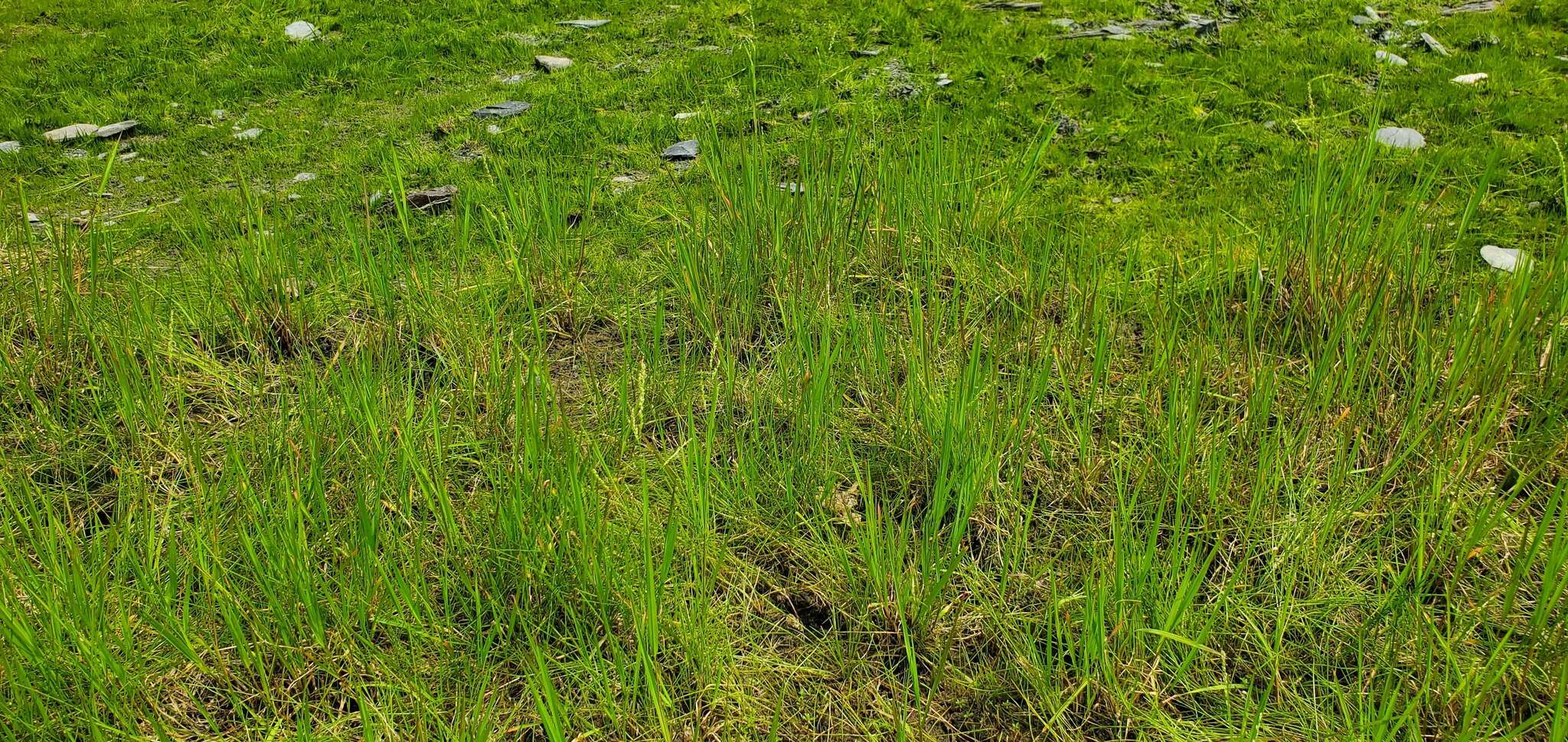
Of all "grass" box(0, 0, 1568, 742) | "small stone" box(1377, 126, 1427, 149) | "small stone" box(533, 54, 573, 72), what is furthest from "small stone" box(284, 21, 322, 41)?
"small stone" box(1377, 126, 1427, 149)

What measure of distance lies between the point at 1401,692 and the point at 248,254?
287cm

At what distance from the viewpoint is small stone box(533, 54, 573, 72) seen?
16.7ft

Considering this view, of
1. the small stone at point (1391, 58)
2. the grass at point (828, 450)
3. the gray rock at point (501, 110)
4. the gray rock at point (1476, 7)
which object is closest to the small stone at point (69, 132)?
the grass at point (828, 450)

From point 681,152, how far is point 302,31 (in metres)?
3.08

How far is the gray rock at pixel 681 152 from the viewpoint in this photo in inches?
159

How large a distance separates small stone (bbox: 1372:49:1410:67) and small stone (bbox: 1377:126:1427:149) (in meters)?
0.77

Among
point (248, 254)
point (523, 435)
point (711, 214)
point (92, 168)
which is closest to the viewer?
point (523, 435)

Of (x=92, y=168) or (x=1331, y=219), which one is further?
(x=92, y=168)

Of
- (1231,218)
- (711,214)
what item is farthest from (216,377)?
(1231,218)

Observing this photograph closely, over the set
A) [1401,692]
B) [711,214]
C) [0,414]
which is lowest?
[1401,692]

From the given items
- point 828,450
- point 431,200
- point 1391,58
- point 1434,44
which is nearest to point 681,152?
point 431,200

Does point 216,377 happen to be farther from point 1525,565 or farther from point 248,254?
point 1525,565

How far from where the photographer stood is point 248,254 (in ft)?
9.18

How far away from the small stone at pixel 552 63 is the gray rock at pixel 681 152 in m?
1.27
